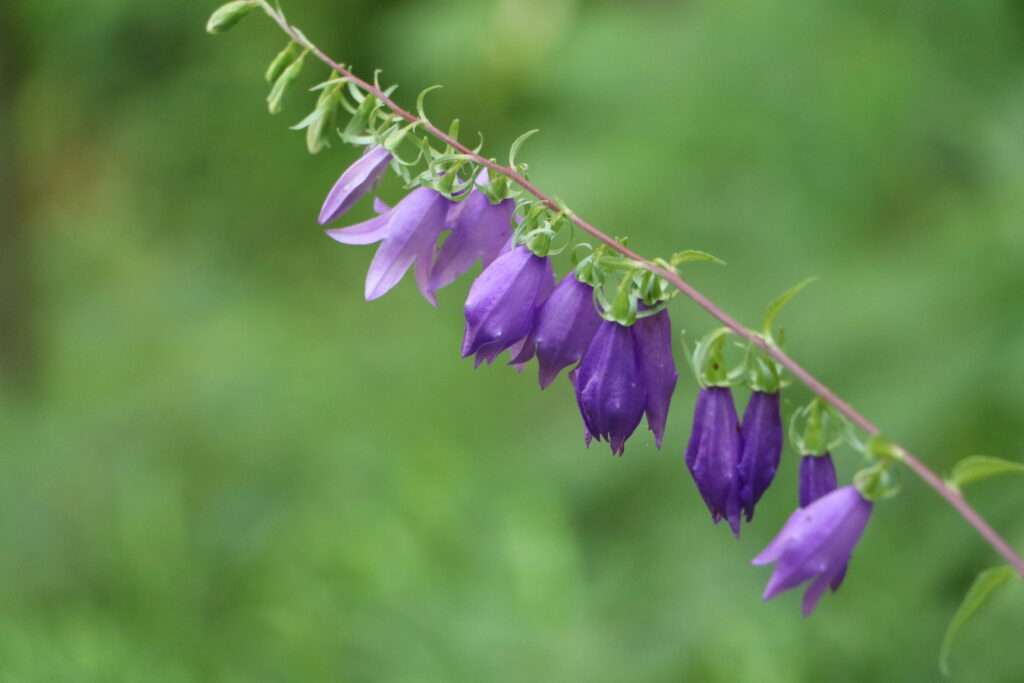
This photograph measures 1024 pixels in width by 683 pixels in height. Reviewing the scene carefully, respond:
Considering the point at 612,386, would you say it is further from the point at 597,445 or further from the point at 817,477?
the point at 597,445

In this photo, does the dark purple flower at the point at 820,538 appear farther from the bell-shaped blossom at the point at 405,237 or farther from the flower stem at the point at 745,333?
the bell-shaped blossom at the point at 405,237

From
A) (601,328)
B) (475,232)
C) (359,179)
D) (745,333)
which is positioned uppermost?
(359,179)

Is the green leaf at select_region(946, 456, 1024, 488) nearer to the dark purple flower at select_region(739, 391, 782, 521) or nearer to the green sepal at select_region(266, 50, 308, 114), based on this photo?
the dark purple flower at select_region(739, 391, 782, 521)

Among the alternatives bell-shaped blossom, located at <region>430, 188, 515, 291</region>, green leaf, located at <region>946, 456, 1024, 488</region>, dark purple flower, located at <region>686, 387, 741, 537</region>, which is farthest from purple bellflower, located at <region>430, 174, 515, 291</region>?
→ green leaf, located at <region>946, 456, 1024, 488</region>

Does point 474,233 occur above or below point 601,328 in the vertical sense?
above

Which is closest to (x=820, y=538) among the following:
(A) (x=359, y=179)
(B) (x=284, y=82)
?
(A) (x=359, y=179)

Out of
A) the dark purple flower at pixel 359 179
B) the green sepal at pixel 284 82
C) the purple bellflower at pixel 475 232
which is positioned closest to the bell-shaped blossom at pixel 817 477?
the purple bellflower at pixel 475 232

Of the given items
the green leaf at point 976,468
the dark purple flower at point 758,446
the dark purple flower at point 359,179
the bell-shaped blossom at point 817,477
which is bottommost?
the green leaf at point 976,468
